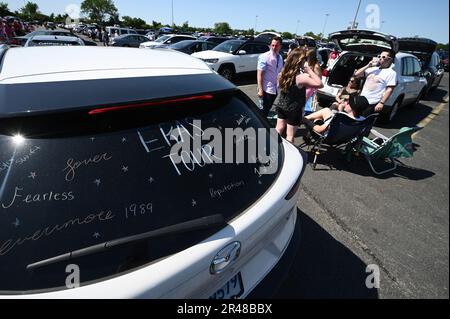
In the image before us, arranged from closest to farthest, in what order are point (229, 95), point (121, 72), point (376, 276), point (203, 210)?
point (203, 210) → point (121, 72) → point (229, 95) → point (376, 276)

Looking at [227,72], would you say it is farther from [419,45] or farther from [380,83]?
[419,45]

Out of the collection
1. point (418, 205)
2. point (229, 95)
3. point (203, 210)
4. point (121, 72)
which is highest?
point (121, 72)

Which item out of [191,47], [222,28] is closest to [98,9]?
[222,28]

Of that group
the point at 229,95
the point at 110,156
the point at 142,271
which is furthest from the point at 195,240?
the point at 229,95

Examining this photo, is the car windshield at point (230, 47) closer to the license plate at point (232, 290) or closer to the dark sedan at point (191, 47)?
the dark sedan at point (191, 47)

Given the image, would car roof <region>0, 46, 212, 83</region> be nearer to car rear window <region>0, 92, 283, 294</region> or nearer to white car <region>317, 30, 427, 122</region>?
car rear window <region>0, 92, 283, 294</region>

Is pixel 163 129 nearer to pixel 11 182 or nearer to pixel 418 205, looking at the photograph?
pixel 11 182

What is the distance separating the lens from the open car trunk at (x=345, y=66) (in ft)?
24.2

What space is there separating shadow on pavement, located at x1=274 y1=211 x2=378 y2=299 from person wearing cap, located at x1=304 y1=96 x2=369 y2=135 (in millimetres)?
2117

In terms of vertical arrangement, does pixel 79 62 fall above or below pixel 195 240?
above

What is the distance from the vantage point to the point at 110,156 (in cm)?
121

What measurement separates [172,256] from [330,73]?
24.1ft

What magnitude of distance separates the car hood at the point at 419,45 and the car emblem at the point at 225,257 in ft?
49.5

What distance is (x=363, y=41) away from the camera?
7.53m
